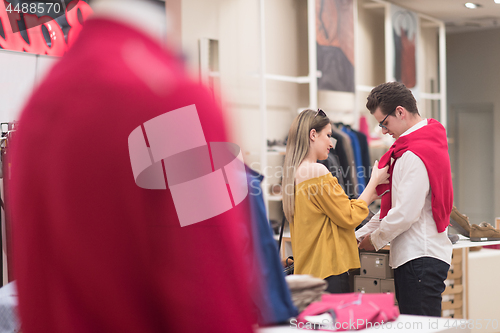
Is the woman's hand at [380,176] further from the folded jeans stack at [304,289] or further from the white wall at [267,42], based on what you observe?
the white wall at [267,42]

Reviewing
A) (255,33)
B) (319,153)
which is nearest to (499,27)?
(255,33)

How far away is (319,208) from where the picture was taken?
209 cm

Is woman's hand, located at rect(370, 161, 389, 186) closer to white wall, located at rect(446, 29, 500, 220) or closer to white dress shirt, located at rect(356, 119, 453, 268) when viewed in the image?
white dress shirt, located at rect(356, 119, 453, 268)

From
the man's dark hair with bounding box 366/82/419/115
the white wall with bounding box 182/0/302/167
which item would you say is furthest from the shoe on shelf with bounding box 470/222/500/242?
the white wall with bounding box 182/0/302/167

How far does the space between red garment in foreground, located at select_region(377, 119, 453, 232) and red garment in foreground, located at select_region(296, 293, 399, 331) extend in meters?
0.58

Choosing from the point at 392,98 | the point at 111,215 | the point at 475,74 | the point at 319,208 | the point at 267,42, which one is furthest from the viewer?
the point at 475,74

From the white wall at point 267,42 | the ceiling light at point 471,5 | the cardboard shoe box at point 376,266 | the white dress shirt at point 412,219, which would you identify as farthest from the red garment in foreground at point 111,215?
the ceiling light at point 471,5

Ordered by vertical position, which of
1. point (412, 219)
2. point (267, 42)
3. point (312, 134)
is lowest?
point (412, 219)

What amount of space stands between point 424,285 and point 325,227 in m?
0.46

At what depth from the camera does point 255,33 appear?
465 centimetres

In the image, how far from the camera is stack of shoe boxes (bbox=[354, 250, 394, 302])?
2.68 metres

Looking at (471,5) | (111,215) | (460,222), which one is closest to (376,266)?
(460,222)

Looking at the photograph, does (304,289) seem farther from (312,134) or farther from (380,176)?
(312,134)

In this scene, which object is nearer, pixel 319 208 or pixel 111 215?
pixel 111 215
